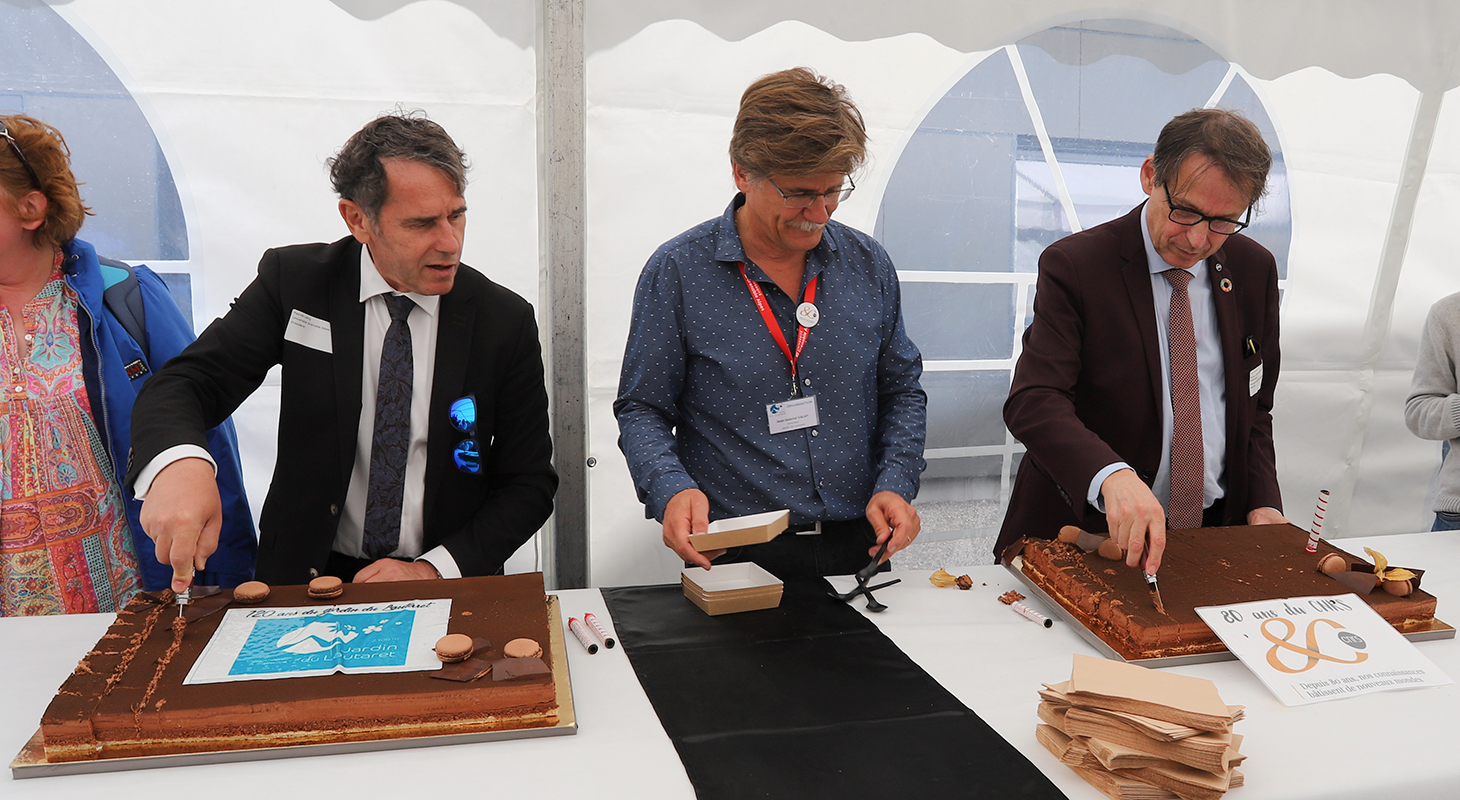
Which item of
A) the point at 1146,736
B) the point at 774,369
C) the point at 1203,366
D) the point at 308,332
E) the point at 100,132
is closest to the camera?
the point at 1146,736

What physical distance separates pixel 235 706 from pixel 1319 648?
65.6 inches

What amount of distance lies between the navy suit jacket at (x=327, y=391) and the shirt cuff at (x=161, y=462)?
21 cm

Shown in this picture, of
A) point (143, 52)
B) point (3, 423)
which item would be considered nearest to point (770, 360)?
point (3, 423)

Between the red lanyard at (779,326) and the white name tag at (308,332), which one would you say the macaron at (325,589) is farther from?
the red lanyard at (779,326)

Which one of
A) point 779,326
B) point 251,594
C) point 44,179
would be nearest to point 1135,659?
point 779,326

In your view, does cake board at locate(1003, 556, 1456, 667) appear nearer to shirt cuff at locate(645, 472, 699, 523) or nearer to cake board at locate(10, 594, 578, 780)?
shirt cuff at locate(645, 472, 699, 523)

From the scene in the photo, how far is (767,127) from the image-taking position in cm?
183

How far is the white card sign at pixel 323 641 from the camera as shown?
4.03 ft

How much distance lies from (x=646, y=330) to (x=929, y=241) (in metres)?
1.54

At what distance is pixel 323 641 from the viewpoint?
131 centimetres

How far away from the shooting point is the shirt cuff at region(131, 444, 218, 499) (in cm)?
150

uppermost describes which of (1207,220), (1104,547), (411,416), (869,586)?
(1207,220)

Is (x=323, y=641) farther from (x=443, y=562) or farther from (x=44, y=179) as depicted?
(x=44, y=179)

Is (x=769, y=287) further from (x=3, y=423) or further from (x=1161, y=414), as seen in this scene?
(x=3, y=423)
